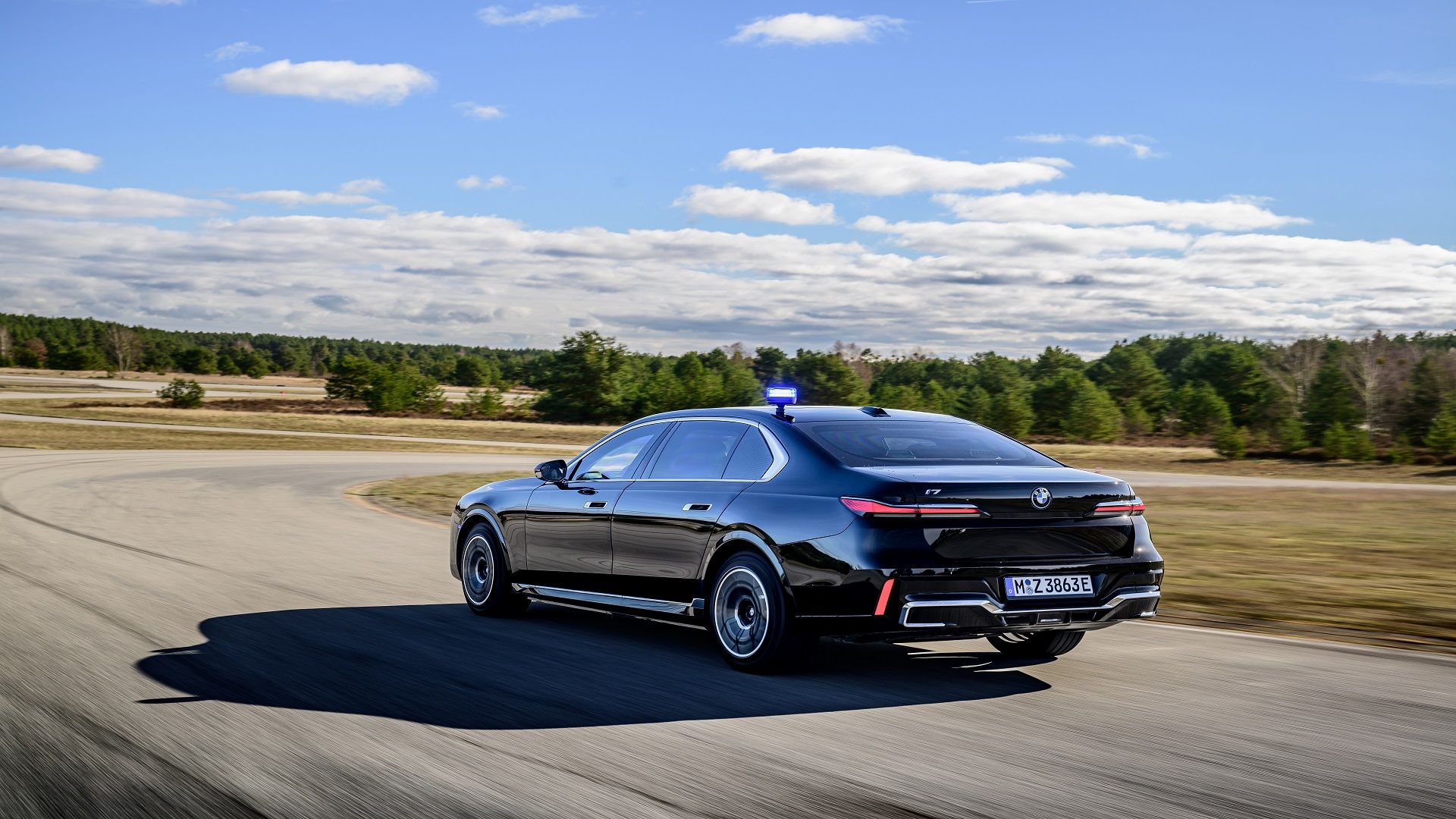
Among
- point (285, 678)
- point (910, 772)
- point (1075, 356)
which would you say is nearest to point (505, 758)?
point (910, 772)

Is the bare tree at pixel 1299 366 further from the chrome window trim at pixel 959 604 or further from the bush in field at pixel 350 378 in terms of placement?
the chrome window trim at pixel 959 604

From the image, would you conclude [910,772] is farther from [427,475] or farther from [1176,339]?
[1176,339]

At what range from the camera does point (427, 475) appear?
30250 mm

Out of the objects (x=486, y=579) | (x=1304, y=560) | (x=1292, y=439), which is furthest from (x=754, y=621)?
(x=1292, y=439)

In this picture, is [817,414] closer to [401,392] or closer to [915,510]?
[915,510]

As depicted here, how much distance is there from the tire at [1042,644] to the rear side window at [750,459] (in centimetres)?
180

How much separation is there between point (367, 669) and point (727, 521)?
82.2 inches

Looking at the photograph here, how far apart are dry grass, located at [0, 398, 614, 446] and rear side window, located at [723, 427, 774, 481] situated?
5434 cm

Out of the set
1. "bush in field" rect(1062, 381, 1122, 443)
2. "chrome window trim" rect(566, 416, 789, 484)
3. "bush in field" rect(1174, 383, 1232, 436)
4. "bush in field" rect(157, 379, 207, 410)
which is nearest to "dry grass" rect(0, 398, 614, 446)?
"bush in field" rect(157, 379, 207, 410)

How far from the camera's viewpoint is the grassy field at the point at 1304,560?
9688 mm

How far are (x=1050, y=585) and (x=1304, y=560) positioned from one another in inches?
367

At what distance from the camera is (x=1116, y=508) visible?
22.4 feet

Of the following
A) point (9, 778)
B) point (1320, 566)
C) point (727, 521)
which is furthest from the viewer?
point (1320, 566)

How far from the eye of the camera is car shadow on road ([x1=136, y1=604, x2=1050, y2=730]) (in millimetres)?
6141
